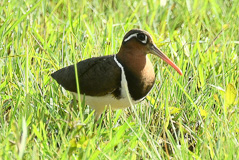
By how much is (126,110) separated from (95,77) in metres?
0.42

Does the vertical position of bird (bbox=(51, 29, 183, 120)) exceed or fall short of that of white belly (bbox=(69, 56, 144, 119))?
it exceeds it

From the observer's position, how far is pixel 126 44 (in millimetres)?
3295

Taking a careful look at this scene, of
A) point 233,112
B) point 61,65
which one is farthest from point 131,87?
point 61,65

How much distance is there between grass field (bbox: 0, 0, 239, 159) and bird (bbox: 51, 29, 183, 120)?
0.10m

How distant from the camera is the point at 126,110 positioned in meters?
3.59

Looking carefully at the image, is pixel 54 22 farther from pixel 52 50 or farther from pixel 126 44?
pixel 126 44

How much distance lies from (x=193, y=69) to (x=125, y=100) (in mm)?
803

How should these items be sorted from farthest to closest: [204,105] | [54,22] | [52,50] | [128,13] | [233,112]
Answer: [128,13]
[54,22]
[52,50]
[204,105]
[233,112]

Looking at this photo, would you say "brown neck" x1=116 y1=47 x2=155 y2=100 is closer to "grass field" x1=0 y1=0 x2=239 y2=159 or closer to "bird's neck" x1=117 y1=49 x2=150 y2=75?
"bird's neck" x1=117 y1=49 x2=150 y2=75

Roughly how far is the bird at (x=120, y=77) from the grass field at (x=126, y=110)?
0.34ft

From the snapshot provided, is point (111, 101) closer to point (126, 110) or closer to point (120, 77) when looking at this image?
point (120, 77)

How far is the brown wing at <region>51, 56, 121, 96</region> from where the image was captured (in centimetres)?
317

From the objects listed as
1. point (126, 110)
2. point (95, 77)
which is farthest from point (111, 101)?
point (126, 110)

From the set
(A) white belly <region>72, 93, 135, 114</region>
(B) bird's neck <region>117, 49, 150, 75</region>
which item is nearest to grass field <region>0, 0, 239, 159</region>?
(A) white belly <region>72, 93, 135, 114</region>
